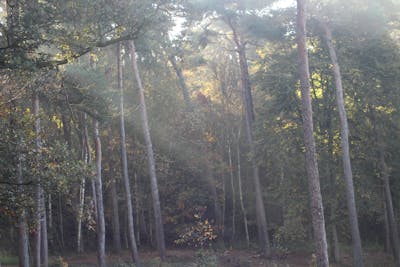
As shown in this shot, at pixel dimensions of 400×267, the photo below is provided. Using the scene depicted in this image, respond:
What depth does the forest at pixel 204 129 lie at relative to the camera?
1112cm

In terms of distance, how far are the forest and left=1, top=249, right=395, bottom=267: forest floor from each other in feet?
0.49

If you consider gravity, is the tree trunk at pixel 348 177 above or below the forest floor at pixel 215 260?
above

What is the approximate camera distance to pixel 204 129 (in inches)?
1145

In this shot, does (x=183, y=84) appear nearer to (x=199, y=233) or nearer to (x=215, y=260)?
(x=199, y=233)

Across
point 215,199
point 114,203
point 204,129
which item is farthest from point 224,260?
point 204,129

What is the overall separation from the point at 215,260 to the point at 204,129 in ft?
32.4

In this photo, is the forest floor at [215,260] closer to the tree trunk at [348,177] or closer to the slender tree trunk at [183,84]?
the tree trunk at [348,177]

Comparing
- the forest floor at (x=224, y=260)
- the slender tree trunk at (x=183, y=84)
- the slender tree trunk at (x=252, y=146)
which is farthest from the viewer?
the slender tree trunk at (x=183, y=84)

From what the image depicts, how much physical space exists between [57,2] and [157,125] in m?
19.3

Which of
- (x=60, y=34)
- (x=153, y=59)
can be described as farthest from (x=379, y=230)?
(x=60, y=34)

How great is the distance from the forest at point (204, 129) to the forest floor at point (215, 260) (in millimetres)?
149

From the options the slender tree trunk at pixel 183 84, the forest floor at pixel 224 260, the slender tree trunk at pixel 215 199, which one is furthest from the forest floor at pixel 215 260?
the slender tree trunk at pixel 183 84

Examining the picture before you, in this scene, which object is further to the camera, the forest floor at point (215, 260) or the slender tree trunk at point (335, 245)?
the slender tree trunk at point (335, 245)

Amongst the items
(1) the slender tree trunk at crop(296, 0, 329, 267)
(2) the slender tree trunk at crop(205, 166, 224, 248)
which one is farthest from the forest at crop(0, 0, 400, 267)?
(2) the slender tree trunk at crop(205, 166, 224, 248)
